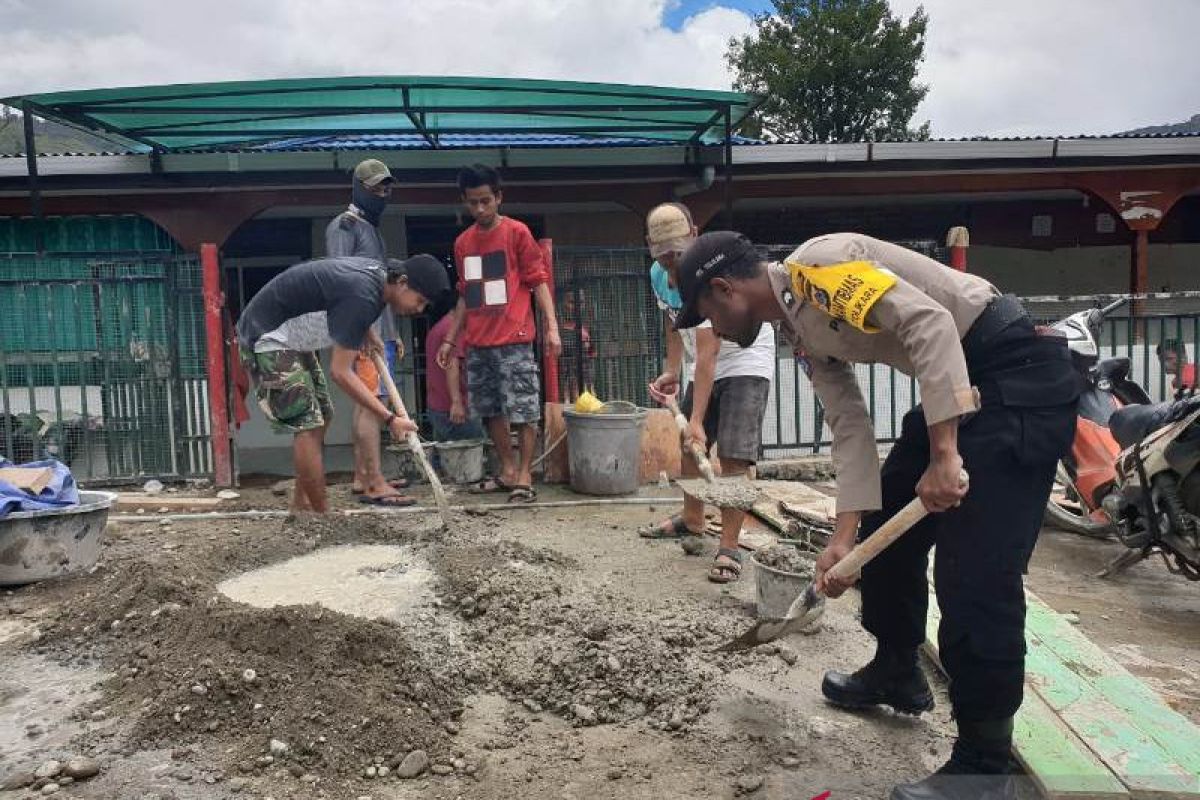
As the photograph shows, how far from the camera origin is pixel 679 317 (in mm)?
2719

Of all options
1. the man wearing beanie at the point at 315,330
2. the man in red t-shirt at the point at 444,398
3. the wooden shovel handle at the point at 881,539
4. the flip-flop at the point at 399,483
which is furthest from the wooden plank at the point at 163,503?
the wooden shovel handle at the point at 881,539

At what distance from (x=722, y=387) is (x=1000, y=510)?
2.20m

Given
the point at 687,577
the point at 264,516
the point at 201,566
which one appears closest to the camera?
the point at 201,566

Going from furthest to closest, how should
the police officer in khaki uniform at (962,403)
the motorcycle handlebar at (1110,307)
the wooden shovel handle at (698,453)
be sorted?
1. the motorcycle handlebar at (1110,307)
2. the wooden shovel handle at (698,453)
3. the police officer in khaki uniform at (962,403)

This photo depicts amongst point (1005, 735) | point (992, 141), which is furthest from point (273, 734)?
point (992, 141)

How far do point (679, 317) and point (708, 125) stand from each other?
528 centimetres

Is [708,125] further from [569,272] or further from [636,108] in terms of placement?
[569,272]

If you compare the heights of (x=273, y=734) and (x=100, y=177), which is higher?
(x=100, y=177)

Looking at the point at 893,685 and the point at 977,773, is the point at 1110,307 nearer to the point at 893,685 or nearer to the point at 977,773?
the point at 893,685

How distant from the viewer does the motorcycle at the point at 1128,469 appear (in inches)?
156

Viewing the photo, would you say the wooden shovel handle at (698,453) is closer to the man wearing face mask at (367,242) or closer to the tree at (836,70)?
the man wearing face mask at (367,242)

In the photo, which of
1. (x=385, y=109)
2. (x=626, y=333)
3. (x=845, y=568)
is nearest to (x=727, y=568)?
(x=845, y=568)

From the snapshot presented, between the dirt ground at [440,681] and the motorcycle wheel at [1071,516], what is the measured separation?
2.89 feet

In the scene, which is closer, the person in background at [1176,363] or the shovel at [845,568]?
the shovel at [845,568]
